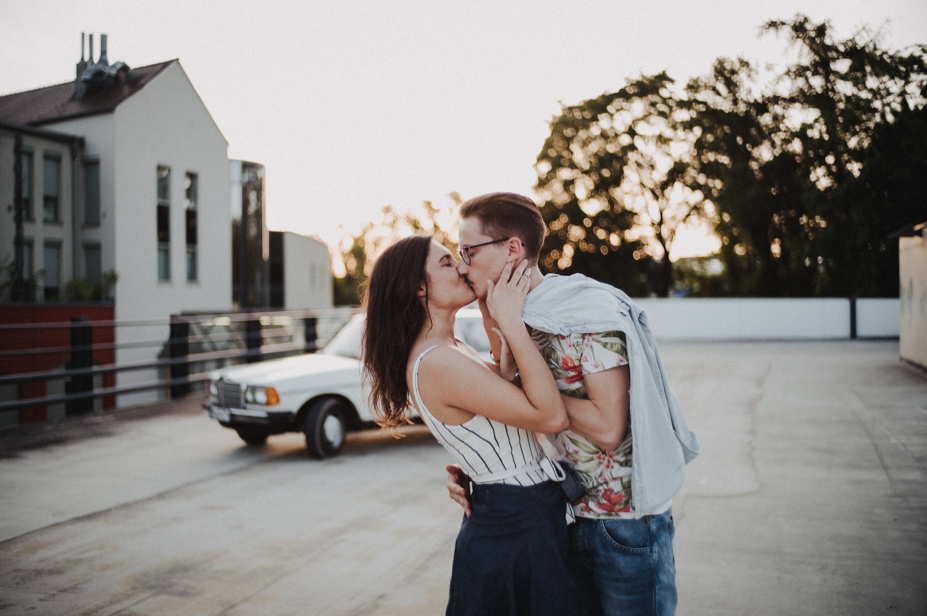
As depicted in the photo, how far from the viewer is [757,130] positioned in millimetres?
32438

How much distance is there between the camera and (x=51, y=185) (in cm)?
2491

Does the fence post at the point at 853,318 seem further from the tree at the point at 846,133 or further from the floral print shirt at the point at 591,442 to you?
the floral print shirt at the point at 591,442

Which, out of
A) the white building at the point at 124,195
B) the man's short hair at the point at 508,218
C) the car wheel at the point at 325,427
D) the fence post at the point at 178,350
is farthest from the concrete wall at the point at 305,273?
the man's short hair at the point at 508,218

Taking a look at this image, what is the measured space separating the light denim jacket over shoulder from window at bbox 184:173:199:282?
2975 cm

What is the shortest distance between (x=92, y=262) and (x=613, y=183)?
25.0m

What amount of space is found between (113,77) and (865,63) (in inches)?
1161

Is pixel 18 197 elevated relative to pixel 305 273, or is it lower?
elevated

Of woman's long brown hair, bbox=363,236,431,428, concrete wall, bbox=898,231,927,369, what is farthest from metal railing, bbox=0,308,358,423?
concrete wall, bbox=898,231,927,369

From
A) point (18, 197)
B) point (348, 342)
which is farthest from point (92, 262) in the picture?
point (348, 342)

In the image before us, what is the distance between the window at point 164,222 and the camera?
27.7 metres

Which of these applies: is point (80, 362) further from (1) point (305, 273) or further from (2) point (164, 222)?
(1) point (305, 273)

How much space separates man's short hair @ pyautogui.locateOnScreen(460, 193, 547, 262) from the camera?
209cm

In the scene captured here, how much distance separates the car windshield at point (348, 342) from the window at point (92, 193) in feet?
67.7

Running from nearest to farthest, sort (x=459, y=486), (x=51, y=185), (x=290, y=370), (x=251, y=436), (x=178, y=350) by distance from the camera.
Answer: (x=459, y=486) < (x=290, y=370) < (x=251, y=436) < (x=178, y=350) < (x=51, y=185)
